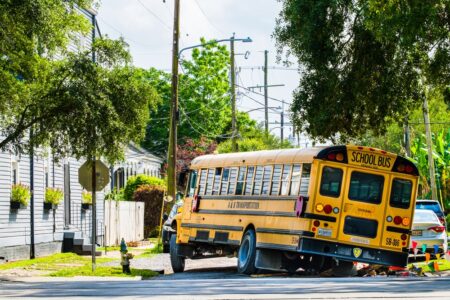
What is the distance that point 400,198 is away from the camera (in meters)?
25.0

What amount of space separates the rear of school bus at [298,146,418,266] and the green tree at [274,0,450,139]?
5.45 m

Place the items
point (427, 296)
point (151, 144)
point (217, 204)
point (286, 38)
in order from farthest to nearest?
1. point (151, 144)
2. point (286, 38)
3. point (217, 204)
4. point (427, 296)

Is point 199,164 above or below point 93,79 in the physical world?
A: below

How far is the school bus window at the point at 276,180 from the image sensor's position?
83.7 feet

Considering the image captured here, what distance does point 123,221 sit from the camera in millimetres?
48062

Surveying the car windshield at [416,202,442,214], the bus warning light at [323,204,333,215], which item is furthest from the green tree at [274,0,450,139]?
the bus warning light at [323,204,333,215]

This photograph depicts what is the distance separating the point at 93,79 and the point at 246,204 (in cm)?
451

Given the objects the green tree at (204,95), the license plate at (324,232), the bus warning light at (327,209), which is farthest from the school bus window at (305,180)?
the green tree at (204,95)

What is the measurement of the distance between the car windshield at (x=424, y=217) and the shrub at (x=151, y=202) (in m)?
23.9

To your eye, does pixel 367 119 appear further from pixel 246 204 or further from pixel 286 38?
pixel 246 204

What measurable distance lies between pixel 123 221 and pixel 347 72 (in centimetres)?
1763

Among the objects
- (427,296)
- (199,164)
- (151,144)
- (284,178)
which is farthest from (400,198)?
(151,144)

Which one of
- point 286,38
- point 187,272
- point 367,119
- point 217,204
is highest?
point 286,38

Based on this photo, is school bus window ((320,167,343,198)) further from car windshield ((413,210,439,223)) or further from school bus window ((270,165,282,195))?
car windshield ((413,210,439,223))
